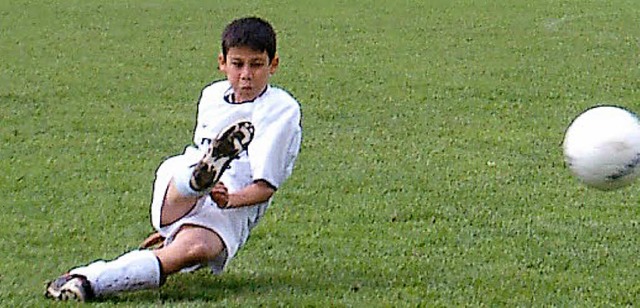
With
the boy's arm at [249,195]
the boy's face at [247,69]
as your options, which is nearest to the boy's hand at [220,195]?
the boy's arm at [249,195]

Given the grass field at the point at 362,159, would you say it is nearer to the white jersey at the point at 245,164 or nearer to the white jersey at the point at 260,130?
the white jersey at the point at 245,164

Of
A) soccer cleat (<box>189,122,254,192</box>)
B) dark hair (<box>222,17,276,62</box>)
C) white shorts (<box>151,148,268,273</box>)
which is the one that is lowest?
white shorts (<box>151,148,268,273</box>)

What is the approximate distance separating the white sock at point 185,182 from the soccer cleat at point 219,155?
28 mm

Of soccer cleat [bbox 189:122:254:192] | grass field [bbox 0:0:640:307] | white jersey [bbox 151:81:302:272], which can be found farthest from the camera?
grass field [bbox 0:0:640:307]

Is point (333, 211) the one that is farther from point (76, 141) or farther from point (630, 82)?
point (630, 82)

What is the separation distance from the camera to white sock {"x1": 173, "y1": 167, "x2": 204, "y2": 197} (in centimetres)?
403

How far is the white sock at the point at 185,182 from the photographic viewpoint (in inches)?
159

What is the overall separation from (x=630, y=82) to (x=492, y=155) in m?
2.90

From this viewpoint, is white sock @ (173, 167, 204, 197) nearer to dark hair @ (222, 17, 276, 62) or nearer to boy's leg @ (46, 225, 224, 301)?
boy's leg @ (46, 225, 224, 301)

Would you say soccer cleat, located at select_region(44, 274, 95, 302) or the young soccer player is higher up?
the young soccer player

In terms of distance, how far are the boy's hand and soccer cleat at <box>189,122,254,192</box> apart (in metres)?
0.16

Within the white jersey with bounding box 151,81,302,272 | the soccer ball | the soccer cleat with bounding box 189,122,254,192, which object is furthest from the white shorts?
the soccer ball

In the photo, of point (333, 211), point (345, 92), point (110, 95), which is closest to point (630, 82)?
point (345, 92)

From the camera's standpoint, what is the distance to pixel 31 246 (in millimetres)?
4910
